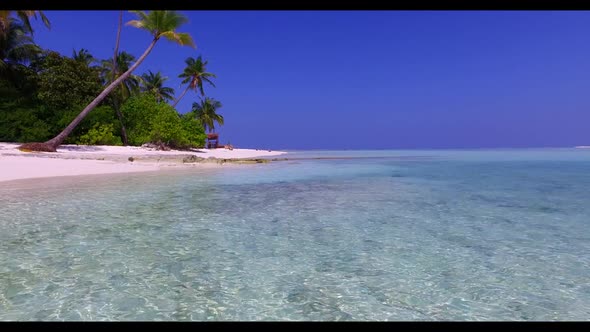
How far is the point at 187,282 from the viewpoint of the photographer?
320 cm

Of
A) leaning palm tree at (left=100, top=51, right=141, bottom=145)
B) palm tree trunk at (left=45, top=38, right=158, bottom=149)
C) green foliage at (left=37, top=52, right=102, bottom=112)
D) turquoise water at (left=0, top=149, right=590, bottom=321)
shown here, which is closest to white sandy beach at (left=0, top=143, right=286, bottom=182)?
palm tree trunk at (left=45, top=38, right=158, bottom=149)

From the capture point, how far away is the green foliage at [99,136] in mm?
26297

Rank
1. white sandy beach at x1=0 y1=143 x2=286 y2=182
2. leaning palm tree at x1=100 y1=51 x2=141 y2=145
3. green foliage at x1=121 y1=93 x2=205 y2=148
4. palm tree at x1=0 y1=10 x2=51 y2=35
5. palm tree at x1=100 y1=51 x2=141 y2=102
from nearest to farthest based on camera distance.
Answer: white sandy beach at x1=0 y1=143 x2=286 y2=182
palm tree at x1=0 y1=10 x2=51 y2=35
green foliage at x1=121 y1=93 x2=205 y2=148
leaning palm tree at x1=100 y1=51 x2=141 y2=145
palm tree at x1=100 y1=51 x2=141 y2=102

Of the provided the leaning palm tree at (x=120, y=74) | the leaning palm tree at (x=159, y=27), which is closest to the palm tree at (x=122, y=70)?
the leaning palm tree at (x=120, y=74)

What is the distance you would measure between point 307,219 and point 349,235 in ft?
4.12

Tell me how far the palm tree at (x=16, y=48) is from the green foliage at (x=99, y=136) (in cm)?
640

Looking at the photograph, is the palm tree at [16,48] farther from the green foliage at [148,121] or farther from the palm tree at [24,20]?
the green foliage at [148,121]

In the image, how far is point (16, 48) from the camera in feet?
82.8

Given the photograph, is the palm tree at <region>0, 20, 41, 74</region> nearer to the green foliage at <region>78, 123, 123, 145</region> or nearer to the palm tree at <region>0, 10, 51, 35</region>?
the palm tree at <region>0, 10, 51, 35</region>

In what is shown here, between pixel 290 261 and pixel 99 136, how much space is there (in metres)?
27.0

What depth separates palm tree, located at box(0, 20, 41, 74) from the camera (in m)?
25.0

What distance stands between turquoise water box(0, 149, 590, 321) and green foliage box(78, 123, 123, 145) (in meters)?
20.9

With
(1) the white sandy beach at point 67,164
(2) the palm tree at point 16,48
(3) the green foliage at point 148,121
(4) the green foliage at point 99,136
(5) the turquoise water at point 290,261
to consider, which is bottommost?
(5) the turquoise water at point 290,261
